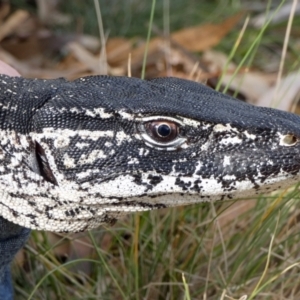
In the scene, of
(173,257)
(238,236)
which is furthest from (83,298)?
(238,236)

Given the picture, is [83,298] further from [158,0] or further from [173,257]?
[158,0]

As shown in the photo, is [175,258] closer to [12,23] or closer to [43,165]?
[43,165]

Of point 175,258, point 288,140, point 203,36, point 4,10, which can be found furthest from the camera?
point 4,10

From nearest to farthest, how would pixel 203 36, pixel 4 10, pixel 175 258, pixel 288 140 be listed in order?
pixel 288 140 < pixel 175 258 < pixel 203 36 < pixel 4 10

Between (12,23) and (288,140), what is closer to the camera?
(288,140)

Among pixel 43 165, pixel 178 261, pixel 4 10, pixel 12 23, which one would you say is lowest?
pixel 178 261

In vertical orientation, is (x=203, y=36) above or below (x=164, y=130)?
above

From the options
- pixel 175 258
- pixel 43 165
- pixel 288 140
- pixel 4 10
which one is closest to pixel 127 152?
pixel 43 165
